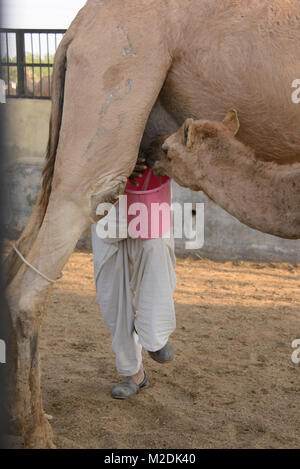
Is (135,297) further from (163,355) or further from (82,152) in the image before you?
(82,152)

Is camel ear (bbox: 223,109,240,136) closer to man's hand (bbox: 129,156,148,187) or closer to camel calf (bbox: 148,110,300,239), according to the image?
camel calf (bbox: 148,110,300,239)

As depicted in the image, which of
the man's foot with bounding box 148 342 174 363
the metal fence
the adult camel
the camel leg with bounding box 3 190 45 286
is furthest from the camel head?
the metal fence

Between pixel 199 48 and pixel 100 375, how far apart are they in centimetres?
275

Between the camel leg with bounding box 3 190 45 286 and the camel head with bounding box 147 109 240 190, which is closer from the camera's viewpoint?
the camel head with bounding box 147 109 240 190

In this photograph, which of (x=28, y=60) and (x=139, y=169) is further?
(x=28, y=60)

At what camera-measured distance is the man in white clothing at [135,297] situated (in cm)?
413

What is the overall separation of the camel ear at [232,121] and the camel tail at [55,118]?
3.60 feet

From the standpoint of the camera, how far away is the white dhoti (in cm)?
Answer: 413

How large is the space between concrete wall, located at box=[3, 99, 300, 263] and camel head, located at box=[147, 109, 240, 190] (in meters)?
4.97

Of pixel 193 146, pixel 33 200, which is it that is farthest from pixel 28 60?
pixel 193 146

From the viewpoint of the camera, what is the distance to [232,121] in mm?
3289

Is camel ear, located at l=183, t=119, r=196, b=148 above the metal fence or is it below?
below

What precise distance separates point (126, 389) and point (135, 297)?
2.32ft

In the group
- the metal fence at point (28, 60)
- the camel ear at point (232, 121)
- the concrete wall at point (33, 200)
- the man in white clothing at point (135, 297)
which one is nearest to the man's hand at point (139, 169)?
the man in white clothing at point (135, 297)
